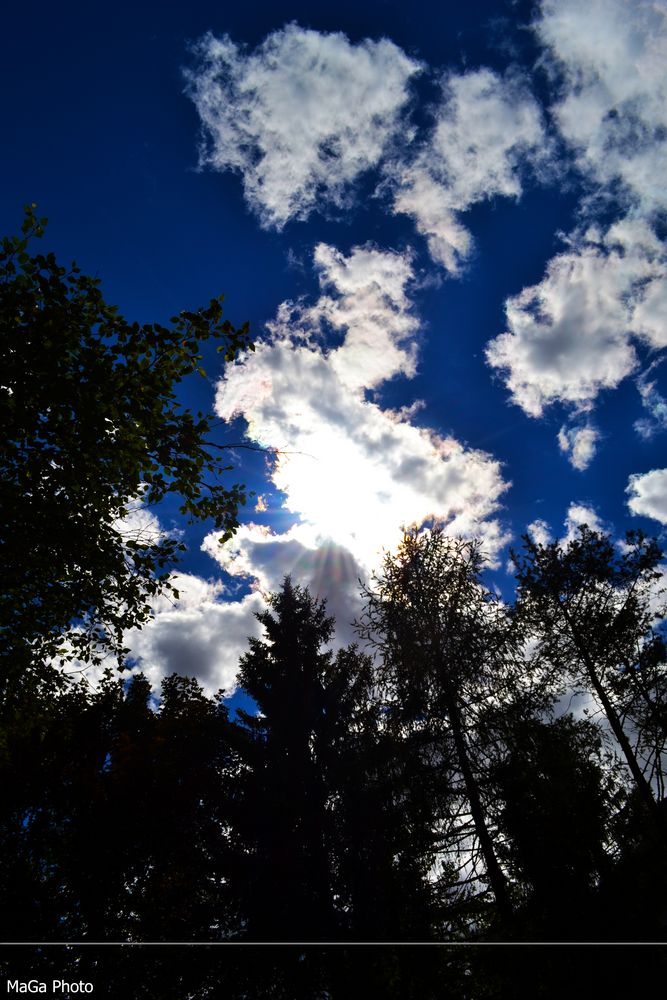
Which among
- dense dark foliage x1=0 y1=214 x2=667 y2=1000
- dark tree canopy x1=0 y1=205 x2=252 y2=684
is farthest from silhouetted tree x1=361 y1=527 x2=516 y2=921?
dark tree canopy x1=0 y1=205 x2=252 y2=684

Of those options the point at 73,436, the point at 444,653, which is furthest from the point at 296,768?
the point at 73,436

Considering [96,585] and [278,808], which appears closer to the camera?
[96,585]

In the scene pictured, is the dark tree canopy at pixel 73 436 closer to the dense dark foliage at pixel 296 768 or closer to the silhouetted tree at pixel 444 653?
the dense dark foliage at pixel 296 768

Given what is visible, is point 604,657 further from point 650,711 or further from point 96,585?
point 96,585

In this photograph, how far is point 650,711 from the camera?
10516mm

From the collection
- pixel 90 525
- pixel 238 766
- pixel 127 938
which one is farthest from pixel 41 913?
pixel 90 525

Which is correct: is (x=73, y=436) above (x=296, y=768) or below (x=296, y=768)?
above

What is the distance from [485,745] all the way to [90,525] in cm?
905

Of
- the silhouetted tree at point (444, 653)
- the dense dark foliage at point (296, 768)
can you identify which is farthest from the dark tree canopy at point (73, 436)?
the silhouetted tree at point (444, 653)

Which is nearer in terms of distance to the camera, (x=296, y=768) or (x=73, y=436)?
(x=73, y=436)

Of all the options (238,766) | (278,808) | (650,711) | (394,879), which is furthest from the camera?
(238,766)

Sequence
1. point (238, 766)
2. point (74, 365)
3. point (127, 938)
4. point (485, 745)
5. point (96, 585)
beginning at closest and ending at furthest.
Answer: point (74, 365), point (96, 585), point (485, 745), point (238, 766), point (127, 938)

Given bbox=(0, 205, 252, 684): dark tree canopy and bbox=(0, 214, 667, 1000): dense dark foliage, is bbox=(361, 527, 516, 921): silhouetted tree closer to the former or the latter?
bbox=(0, 214, 667, 1000): dense dark foliage

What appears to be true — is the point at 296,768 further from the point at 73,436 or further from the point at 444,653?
the point at 73,436
